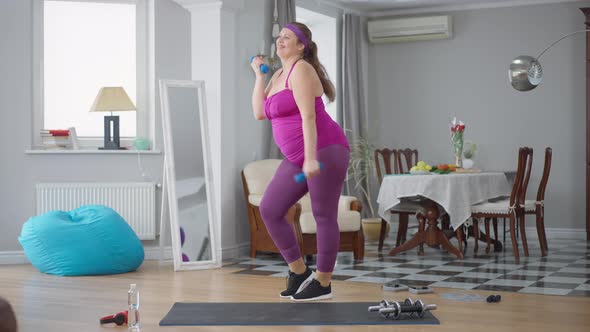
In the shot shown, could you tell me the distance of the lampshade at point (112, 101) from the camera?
6539 millimetres

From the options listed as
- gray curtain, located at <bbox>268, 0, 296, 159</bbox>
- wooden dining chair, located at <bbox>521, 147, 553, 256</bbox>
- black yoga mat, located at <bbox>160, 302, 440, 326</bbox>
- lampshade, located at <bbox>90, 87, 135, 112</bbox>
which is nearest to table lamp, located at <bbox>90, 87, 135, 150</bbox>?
lampshade, located at <bbox>90, 87, 135, 112</bbox>

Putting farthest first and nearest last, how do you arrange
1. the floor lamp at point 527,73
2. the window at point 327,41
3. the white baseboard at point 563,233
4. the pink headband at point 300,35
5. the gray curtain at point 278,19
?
the window at point 327,41 → the white baseboard at point 563,233 → the gray curtain at point 278,19 → the floor lamp at point 527,73 → the pink headband at point 300,35

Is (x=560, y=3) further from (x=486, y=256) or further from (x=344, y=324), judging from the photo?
(x=344, y=324)

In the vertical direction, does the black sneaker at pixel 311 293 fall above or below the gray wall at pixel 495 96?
below

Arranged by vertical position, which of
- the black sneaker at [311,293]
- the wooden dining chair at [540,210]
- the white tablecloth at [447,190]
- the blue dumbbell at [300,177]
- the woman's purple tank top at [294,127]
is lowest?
the black sneaker at [311,293]

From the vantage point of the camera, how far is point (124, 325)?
3.72 metres

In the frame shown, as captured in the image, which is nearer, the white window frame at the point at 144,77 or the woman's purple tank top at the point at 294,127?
the woman's purple tank top at the point at 294,127

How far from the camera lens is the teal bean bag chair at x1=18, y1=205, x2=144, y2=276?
5.60 metres

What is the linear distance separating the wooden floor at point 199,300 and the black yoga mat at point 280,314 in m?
0.07

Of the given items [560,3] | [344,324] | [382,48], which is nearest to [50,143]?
[344,324]

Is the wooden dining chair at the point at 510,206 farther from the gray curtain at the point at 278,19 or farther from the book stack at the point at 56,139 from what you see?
the book stack at the point at 56,139

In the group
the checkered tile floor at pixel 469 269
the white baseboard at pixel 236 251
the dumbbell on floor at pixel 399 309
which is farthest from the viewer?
the white baseboard at pixel 236 251

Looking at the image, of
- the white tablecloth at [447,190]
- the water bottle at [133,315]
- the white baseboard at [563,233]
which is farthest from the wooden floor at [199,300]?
the white baseboard at [563,233]

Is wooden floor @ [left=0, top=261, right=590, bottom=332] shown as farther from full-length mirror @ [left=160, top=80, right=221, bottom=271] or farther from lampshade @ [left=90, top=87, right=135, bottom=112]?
lampshade @ [left=90, top=87, right=135, bottom=112]
